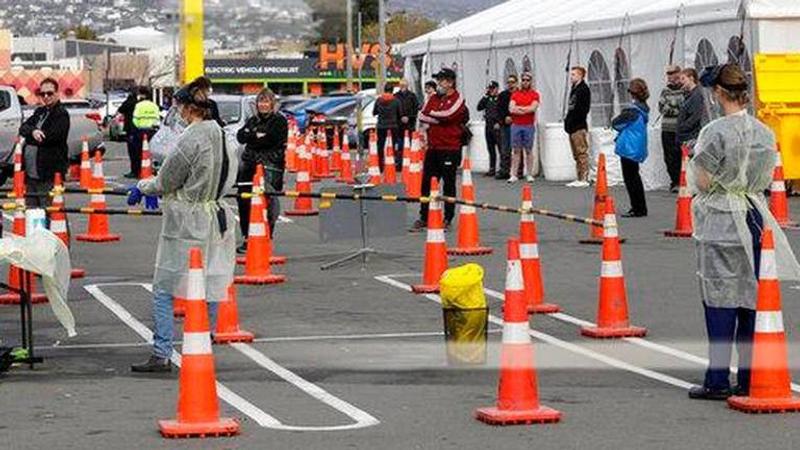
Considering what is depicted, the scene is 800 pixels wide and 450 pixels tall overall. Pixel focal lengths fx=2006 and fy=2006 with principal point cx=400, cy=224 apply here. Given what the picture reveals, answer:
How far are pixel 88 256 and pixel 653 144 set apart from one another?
11.6 metres

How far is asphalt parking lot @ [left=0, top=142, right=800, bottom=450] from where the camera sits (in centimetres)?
990

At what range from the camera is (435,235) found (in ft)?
53.7

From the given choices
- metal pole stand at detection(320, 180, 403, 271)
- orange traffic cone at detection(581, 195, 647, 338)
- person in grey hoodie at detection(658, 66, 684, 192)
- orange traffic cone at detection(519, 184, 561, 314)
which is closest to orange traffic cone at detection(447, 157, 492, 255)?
metal pole stand at detection(320, 180, 403, 271)

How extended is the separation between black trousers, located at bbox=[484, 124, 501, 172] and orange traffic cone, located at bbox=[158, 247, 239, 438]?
25.1 meters

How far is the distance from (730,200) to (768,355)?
92 cm

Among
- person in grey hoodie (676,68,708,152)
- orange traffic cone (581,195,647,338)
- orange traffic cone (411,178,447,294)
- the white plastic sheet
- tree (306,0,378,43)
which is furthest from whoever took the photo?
person in grey hoodie (676,68,708,152)

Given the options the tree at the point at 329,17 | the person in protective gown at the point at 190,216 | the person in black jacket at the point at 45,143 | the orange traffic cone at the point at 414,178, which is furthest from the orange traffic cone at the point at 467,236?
the person in protective gown at the point at 190,216

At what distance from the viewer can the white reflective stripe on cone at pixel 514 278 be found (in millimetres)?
10242

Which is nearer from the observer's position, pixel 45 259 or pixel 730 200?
pixel 730 200

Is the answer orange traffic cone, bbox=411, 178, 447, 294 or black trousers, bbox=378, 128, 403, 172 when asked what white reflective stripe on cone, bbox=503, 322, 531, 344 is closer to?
orange traffic cone, bbox=411, 178, 447, 294

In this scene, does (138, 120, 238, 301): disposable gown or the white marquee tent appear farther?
the white marquee tent

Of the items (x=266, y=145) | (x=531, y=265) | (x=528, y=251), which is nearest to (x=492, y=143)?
(x=266, y=145)

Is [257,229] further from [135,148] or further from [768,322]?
[135,148]

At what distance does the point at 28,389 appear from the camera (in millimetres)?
11617
